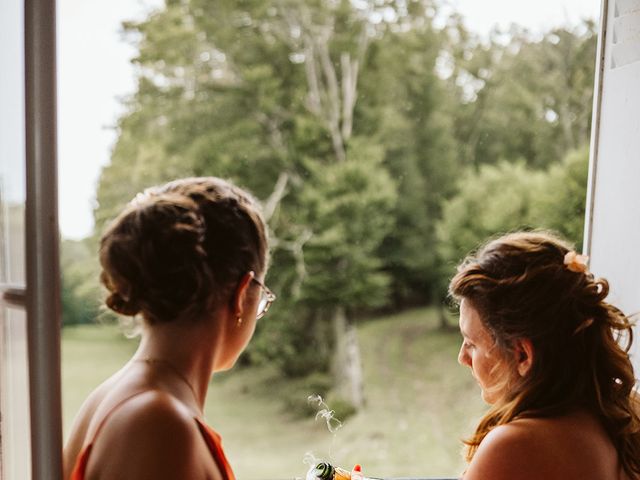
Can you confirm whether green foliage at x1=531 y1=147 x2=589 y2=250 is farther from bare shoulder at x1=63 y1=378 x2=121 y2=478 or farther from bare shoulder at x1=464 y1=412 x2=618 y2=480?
bare shoulder at x1=63 y1=378 x2=121 y2=478

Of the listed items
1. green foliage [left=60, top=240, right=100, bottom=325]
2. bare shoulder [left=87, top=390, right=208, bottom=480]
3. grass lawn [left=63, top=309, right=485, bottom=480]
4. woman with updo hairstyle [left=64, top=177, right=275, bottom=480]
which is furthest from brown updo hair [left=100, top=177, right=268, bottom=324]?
grass lawn [left=63, top=309, right=485, bottom=480]

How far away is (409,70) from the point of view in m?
3.57

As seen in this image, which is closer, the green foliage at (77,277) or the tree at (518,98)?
the green foliage at (77,277)

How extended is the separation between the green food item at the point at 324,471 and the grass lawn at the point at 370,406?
240 cm

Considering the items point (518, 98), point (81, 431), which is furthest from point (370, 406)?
point (81, 431)

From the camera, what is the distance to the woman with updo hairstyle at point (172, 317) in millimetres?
767

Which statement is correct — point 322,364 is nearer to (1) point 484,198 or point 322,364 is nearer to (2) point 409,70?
(1) point 484,198

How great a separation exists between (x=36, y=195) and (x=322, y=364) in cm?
288

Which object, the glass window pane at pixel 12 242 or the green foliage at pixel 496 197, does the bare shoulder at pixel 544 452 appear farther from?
the green foliage at pixel 496 197

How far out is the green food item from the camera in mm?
1123

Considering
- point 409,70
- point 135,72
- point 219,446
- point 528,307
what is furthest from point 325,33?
point 219,446

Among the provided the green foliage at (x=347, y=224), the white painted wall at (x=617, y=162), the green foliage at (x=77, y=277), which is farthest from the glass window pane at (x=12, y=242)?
the green foliage at (x=347, y=224)

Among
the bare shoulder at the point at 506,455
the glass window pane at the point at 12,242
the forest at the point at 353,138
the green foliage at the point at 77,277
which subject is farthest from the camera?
the forest at the point at 353,138

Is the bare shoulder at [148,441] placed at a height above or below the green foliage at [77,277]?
above
